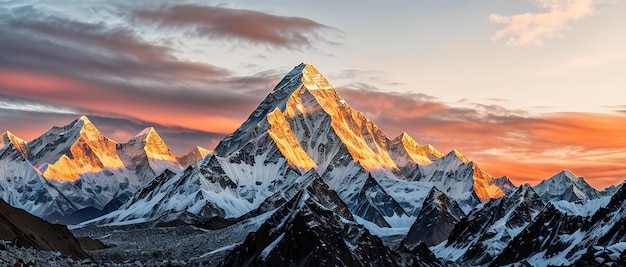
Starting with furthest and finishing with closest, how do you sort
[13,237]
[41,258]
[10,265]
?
[13,237] → [41,258] → [10,265]

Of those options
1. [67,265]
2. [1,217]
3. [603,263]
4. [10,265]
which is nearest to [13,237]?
[1,217]

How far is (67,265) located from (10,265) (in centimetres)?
2296

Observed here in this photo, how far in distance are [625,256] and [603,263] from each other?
8985 mm

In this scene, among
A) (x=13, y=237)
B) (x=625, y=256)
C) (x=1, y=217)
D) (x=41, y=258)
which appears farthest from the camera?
(x=1, y=217)

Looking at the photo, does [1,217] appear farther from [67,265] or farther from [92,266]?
[67,265]

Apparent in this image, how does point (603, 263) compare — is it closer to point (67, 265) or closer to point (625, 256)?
point (625, 256)

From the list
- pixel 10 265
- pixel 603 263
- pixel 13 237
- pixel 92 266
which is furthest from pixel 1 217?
pixel 603 263

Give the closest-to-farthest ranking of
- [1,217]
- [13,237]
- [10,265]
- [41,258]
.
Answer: [10,265], [41,258], [13,237], [1,217]

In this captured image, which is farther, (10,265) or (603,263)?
(603,263)

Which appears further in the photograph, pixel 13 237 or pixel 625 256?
pixel 13 237

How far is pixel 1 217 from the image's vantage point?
199 meters

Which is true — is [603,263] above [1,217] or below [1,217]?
below

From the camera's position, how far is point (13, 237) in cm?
18712

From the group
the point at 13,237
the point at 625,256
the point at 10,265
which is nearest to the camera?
the point at 10,265
